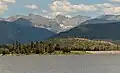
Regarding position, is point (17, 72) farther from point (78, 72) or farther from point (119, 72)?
point (119, 72)

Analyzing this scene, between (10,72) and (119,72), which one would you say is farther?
(10,72)

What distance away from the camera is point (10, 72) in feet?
433

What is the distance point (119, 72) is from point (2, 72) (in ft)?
137

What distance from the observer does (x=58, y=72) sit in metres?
127

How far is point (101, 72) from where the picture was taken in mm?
128125

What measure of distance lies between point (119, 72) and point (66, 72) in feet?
60.4

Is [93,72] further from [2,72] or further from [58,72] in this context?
[2,72]

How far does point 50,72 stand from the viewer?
129 meters

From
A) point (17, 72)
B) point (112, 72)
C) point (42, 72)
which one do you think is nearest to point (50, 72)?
point (42, 72)

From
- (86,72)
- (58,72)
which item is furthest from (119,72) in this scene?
(58,72)

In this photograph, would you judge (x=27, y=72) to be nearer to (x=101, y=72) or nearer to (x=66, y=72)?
(x=66, y=72)

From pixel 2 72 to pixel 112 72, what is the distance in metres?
39.3

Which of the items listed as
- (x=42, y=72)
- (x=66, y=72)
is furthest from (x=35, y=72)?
(x=66, y=72)

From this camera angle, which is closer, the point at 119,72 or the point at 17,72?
the point at 119,72
